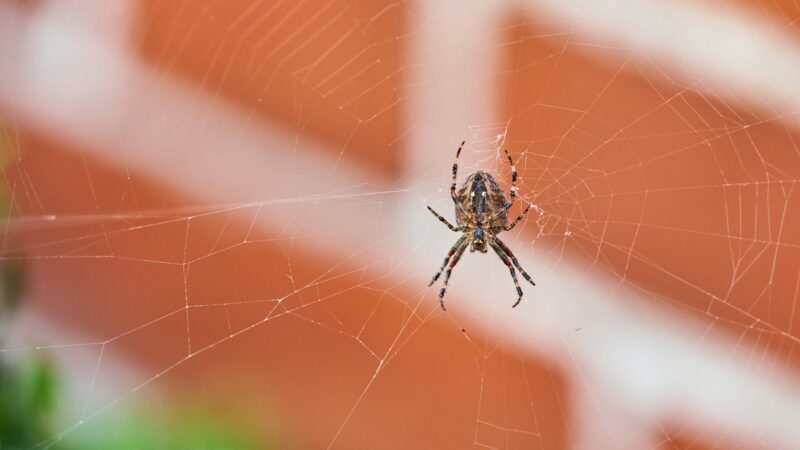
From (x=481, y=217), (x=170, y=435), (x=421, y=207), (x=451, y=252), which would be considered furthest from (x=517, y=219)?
(x=170, y=435)

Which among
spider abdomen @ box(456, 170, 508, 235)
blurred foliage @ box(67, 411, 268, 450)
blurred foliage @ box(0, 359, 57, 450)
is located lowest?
blurred foliage @ box(0, 359, 57, 450)

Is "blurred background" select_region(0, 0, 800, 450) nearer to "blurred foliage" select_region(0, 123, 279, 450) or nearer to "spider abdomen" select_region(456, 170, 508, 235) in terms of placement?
"spider abdomen" select_region(456, 170, 508, 235)

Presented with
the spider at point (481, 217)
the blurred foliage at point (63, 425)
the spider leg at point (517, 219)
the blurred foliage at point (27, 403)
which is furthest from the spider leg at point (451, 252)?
the blurred foliage at point (27, 403)

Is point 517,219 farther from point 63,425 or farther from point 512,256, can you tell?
point 63,425

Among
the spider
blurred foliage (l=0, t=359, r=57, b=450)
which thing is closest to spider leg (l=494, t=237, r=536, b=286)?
the spider

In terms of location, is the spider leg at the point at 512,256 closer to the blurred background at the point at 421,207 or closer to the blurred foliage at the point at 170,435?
the blurred background at the point at 421,207

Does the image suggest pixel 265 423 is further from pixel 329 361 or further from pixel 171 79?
pixel 171 79

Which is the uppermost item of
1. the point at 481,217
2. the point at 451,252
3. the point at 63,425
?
the point at 481,217
